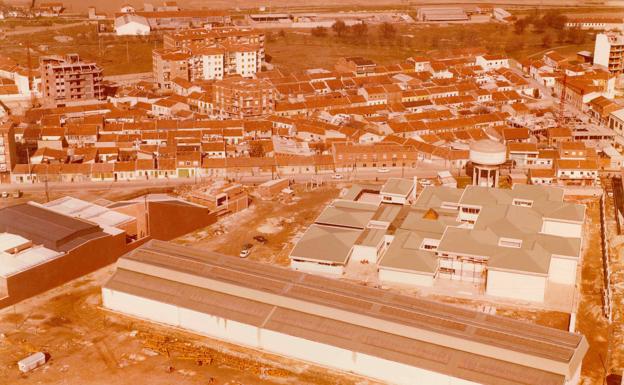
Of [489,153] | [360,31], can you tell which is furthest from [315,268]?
[360,31]

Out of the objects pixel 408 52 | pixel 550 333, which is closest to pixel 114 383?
pixel 550 333

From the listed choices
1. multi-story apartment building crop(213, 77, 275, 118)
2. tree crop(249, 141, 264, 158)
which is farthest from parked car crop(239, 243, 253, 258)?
multi-story apartment building crop(213, 77, 275, 118)

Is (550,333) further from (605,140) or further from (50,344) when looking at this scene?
(605,140)

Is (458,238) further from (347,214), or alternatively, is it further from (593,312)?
(593,312)

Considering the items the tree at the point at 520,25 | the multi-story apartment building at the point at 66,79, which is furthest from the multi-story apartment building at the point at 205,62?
the tree at the point at 520,25

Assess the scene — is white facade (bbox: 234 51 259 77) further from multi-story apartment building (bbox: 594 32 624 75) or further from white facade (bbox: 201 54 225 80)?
multi-story apartment building (bbox: 594 32 624 75)

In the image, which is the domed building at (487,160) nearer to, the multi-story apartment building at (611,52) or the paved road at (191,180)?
the paved road at (191,180)

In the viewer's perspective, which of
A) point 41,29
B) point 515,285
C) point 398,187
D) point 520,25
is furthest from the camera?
point 520,25
